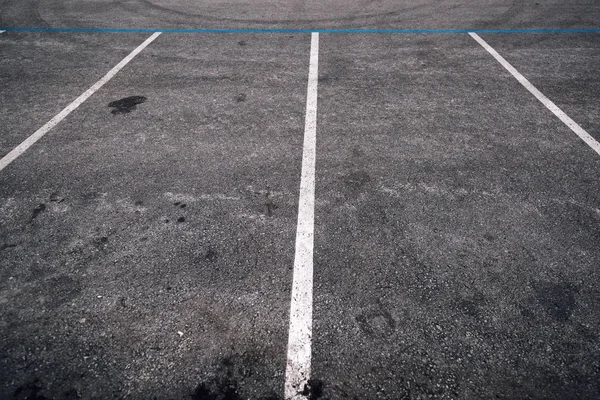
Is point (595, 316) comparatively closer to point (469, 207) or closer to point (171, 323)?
point (469, 207)

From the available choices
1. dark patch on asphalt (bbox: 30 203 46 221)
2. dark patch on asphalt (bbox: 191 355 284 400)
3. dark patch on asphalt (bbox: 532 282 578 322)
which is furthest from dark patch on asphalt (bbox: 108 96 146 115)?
dark patch on asphalt (bbox: 532 282 578 322)

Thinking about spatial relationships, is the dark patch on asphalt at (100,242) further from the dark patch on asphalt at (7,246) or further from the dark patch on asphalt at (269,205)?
the dark patch on asphalt at (269,205)

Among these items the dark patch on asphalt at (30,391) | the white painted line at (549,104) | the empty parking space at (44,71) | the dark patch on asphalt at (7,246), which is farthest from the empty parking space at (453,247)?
the empty parking space at (44,71)

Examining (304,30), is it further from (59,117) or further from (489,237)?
(489,237)

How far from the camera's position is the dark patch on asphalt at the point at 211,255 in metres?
3.35

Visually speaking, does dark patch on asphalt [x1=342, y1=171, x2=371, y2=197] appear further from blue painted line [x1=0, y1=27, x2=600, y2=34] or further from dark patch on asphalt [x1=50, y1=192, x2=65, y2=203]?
blue painted line [x1=0, y1=27, x2=600, y2=34]

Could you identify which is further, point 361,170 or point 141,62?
point 141,62

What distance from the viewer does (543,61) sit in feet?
22.2

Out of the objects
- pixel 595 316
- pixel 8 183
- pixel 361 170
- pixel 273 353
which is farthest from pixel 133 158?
pixel 595 316

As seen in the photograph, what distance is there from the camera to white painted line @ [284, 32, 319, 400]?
2588mm

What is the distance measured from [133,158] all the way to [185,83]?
83.9 inches

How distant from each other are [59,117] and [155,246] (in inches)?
122

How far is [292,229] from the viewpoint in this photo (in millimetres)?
3645

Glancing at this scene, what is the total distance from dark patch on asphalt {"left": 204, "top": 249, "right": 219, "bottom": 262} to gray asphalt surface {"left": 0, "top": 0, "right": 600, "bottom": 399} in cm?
2
